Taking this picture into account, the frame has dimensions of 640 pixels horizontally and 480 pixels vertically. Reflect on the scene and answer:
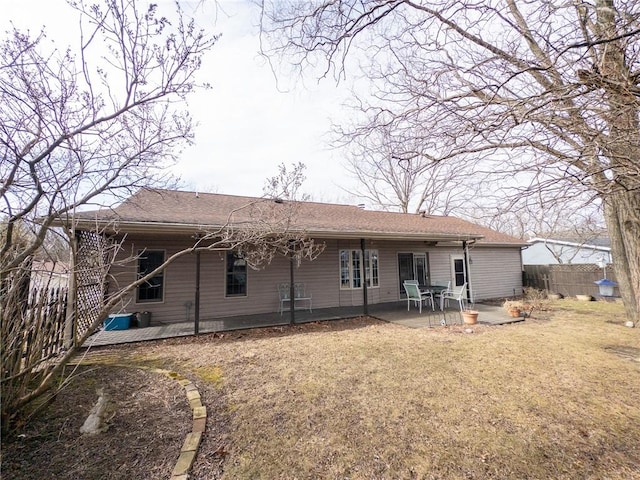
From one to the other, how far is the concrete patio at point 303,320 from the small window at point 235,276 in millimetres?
803

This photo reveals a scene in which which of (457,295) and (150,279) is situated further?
(457,295)

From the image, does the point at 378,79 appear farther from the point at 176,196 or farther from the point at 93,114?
the point at 176,196

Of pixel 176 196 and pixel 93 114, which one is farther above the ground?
pixel 176 196

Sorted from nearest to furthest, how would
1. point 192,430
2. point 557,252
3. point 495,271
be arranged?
point 192,430
point 495,271
point 557,252

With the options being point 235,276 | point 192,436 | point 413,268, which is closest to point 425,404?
point 192,436

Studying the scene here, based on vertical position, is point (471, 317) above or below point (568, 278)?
below

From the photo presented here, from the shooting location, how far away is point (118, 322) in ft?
24.3

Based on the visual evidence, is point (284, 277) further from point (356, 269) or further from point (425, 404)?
point (425, 404)

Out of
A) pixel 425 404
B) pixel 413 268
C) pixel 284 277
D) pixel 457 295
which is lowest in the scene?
pixel 425 404

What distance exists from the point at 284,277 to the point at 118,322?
469 cm

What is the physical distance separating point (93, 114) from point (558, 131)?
5.67m

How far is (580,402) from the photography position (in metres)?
3.55

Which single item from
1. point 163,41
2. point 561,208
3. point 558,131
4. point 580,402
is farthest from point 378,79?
point 580,402

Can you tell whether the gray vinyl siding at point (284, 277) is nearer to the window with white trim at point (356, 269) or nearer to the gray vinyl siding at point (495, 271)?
the gray vinyl siding at point (495, 271)
